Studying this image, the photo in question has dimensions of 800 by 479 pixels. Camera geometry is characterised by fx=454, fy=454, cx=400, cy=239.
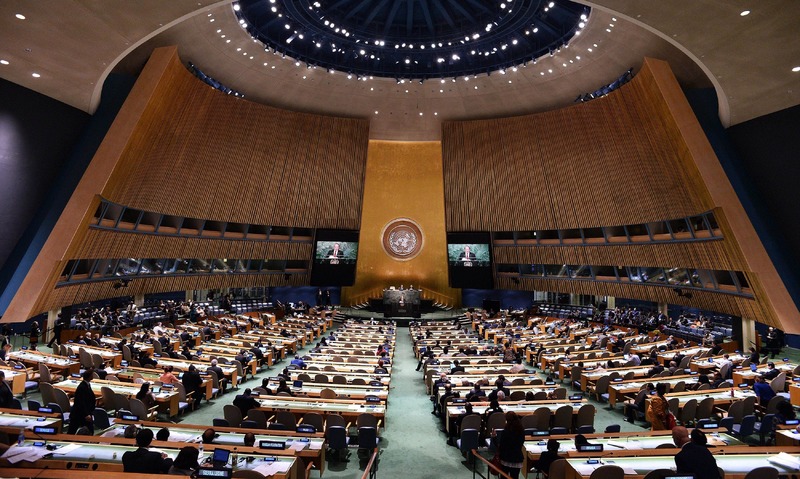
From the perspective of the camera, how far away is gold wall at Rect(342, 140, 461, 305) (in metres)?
31.0

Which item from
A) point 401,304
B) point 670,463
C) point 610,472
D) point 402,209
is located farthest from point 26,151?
point 402,209

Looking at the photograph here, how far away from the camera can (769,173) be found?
14.2 metres

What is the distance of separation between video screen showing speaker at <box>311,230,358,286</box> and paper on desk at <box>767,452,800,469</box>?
22642 millimetres

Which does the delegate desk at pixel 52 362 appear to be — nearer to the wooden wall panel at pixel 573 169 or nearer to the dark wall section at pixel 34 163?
the dark wall section at pixel 34 163

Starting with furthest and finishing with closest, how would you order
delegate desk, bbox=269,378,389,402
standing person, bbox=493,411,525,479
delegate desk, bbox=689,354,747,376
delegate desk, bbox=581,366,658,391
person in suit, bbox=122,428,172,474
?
delegate desk, bbox=689,354,747,376
delegate desk, bbox=581,366,658,391
delegate desk, bbox=269,378,389,402
standing person, bbox=493,411,525,479
person in suit, bbox=122,428,172,474

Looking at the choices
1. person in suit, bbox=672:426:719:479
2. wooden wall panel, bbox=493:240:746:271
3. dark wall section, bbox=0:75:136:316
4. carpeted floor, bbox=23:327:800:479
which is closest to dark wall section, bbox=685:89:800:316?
wooden wall panel, bbox=493:240:746:271

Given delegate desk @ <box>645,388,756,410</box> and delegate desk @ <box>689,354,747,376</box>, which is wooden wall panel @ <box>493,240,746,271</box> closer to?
delegate desk @ <box>689,354,747,376</box>

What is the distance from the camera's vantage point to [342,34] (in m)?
20.5

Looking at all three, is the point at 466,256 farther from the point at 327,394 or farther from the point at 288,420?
the point at 288,420

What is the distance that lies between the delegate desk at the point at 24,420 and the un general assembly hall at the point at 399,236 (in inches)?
1.9

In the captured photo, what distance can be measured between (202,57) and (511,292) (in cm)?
2205

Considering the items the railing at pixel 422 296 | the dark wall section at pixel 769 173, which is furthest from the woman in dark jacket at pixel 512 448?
the railing at pixel 422 296

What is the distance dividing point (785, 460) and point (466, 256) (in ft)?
69.3

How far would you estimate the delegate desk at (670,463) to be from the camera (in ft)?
17.8
